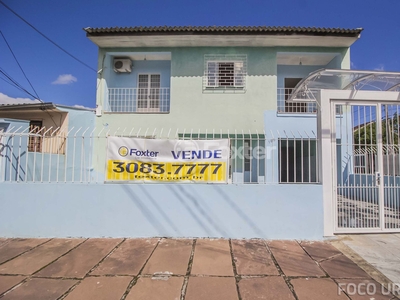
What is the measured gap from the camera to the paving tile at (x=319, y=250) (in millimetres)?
3789

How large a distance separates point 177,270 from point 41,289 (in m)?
1.70

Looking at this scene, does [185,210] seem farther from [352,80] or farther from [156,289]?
[352,80]

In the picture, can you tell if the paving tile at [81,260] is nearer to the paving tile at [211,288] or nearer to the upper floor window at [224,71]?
the paving tile at [211,288]

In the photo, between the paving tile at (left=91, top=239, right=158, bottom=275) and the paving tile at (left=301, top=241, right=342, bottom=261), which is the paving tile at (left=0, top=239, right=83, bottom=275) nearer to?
the paving tile at (left=91, top=239, right=158, bottom=275)

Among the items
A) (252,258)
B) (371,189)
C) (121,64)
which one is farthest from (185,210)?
(121,64)

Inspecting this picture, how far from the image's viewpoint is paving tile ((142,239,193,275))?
131 inches

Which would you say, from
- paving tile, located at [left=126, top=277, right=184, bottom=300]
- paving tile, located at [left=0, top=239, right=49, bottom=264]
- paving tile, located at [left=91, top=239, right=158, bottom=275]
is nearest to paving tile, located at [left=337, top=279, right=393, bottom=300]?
paving tile, located at [left=126, top=277, right=184, bottom=300]

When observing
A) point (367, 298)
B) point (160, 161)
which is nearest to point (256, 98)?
point (160, 161)

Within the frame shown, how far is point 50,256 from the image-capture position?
3.76 m

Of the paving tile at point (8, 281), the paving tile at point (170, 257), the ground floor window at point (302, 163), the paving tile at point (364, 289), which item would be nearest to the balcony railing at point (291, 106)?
the ground floor window at point (302, 163)

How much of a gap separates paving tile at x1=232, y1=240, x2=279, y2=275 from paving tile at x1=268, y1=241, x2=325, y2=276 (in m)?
0.15

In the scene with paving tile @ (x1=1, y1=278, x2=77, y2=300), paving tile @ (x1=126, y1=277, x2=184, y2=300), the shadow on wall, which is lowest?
paving tile @ (x1=1, y1=278, x2=77, y2=300)

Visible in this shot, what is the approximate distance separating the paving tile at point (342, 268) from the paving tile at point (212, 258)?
1432 millimetres

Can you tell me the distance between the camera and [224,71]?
946 cm
